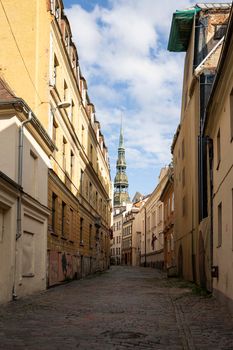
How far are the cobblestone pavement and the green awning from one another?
50.0 ft

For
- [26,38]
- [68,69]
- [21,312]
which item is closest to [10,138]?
[21,312]

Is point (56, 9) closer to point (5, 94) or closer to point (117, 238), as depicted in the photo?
point (5, 94)

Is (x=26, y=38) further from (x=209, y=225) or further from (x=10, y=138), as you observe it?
(x=209, y=225)

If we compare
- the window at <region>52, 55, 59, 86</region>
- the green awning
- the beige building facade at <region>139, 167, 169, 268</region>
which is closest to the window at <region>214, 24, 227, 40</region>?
the green awning

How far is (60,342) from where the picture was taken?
801 cm

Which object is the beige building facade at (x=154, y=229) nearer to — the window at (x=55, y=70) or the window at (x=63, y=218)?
→ the window at (x=63, y=218)

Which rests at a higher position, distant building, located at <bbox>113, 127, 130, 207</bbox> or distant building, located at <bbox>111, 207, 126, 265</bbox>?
distant building, located at <bbox>113, 127, 130, 207</bbox>

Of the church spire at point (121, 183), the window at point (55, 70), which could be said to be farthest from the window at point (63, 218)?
the church spire at point (121, 183)

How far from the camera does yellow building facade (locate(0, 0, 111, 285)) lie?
19312 millimetres

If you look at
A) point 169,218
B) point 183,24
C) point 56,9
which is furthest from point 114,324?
point 169,218

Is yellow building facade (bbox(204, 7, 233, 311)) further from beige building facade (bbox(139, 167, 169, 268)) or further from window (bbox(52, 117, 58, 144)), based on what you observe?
beige building facade (bbox(139, 167, 169, 268))

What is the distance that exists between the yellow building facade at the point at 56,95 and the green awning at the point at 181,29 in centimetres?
523

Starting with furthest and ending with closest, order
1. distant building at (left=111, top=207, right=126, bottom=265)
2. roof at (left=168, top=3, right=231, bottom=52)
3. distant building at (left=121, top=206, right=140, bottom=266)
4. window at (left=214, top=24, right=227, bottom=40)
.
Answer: distant building at (left=111, top=207, right=126, bottom=265) < distant building at (left=121, top=206, right=140, bottom=266) < roof at (left=168, top=3, right=231, bottom=52) < window at (left=214, top=24, right=227, bottom=40)

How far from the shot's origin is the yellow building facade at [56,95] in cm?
1931
